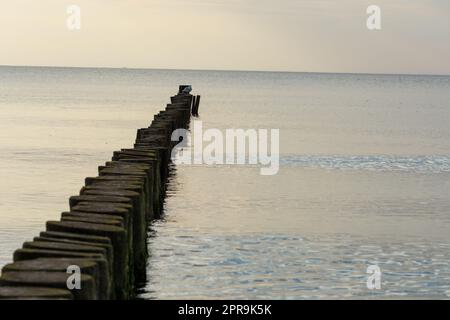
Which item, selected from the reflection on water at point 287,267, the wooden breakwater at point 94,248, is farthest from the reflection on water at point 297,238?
the wooden breakwater at point 94,248

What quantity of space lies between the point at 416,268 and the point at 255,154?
13.7 metres

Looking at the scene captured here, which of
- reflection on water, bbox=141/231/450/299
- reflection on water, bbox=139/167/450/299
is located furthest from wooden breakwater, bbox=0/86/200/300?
reflection on water, bbox=139/167/450/299

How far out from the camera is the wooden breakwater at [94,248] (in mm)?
7465

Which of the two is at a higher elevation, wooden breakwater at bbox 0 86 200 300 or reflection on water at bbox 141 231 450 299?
wooden breakwater at bbox 0 86 200 300

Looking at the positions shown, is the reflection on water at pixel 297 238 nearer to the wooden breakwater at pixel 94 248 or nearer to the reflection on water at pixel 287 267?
the reflection on water at pixel 287 267

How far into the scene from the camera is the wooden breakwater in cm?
746

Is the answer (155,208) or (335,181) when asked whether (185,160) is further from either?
(155,208)

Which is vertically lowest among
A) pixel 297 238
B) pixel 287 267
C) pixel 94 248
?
pixel 287 267

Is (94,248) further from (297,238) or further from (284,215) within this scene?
(284,215)

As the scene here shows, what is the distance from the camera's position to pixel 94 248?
8438mm

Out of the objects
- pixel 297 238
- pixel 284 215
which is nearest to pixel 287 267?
pixel 297 238

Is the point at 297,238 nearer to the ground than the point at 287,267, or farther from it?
farther from it

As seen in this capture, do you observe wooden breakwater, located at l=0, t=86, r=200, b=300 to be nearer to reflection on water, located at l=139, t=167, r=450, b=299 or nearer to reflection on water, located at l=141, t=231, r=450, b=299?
reflection on water, located at l=141, t=231, r=450, b=299

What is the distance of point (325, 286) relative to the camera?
38.5 feet
